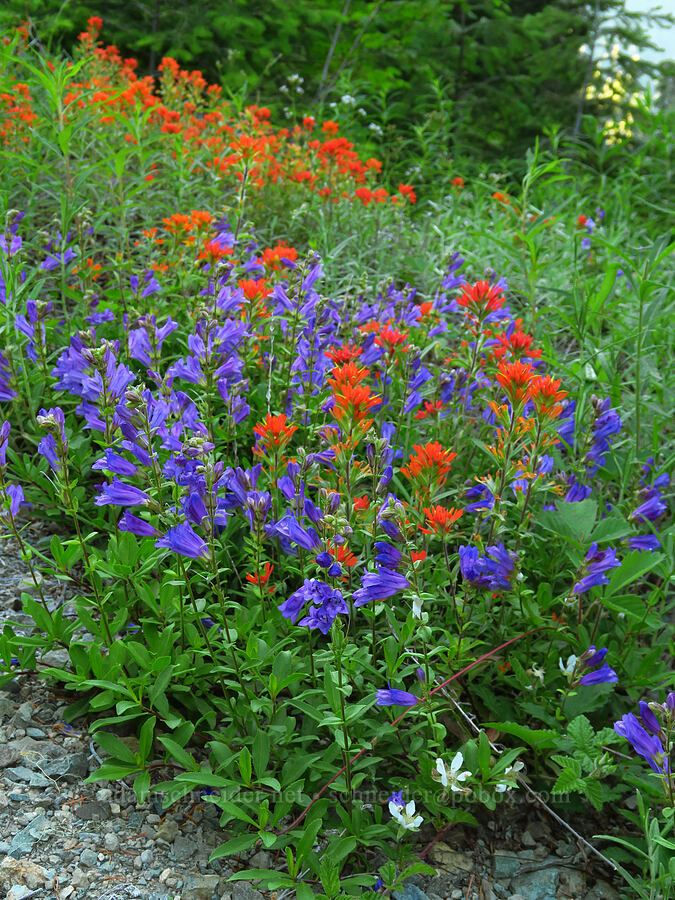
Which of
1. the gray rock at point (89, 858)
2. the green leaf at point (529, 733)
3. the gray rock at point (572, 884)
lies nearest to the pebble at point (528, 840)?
the gray rock at point (572, 884)

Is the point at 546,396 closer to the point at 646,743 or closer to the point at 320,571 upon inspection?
the point at 320,571

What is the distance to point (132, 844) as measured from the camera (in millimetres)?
1963

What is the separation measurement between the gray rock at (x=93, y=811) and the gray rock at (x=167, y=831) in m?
0.15

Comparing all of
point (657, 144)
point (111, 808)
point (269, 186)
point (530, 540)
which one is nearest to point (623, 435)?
point (530, 540)

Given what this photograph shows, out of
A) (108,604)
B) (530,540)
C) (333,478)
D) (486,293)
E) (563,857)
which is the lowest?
(563,857)

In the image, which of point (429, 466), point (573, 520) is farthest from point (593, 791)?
point (429, 466)

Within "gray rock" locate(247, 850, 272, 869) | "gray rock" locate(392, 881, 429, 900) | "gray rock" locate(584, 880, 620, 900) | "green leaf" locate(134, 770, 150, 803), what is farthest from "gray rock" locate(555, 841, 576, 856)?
"green leaf" locate(134, 770, 150, 803)

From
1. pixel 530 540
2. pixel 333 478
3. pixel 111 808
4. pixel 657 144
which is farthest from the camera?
pixel 657 144

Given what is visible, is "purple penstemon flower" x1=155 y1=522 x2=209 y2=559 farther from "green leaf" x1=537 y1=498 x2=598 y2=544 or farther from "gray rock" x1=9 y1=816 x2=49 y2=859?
"green leaf" x1=537 y1=498 x2=598 y2=544

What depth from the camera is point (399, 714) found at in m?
2.10

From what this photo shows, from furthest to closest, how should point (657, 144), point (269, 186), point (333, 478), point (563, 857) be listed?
point (657, 144)
point (269, 186)
point (333, 478)
point (563, 857)

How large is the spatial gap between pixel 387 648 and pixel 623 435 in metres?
1.94

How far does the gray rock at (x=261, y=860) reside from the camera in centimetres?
197

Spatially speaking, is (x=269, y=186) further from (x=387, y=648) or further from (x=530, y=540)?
(x=387, y=648)
